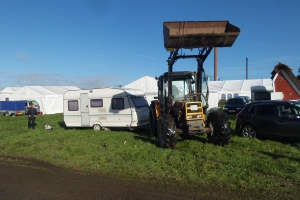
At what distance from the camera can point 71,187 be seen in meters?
6.57

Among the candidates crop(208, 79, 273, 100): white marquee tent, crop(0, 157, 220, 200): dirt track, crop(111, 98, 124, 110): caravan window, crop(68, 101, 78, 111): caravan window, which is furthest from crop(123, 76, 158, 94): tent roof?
crop(0, 157, 220, 200): dirt track

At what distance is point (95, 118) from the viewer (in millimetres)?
16688

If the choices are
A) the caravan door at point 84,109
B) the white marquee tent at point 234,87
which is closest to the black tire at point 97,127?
the caravan door at point 84,109

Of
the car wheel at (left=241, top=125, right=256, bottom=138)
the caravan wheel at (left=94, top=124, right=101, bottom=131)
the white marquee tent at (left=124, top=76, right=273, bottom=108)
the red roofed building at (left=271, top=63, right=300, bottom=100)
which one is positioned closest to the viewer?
the car wheel at (left=241, top=125, right=256, bottom=138)

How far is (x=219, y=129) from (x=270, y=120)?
2.22 metres

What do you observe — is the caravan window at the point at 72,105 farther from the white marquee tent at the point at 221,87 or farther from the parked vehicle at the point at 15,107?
the parked vehicle at the point at 15,107

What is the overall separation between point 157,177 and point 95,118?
10.1 m

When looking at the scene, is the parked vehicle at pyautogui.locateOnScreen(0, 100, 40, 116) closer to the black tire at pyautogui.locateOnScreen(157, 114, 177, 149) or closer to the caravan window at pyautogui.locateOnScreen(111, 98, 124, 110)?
the caravan window at pyautogui.locateOnScreen(111, 98, 124, 110)

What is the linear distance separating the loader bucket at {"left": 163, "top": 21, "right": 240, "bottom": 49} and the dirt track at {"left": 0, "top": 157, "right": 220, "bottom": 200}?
4831mm

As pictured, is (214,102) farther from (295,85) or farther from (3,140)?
(3,140)

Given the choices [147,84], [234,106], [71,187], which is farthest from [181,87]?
[147,84]

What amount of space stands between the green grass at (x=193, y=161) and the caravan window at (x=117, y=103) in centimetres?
333

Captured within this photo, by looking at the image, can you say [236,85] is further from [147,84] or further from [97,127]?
[97,127]

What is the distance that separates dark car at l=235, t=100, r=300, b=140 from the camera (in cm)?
1037
